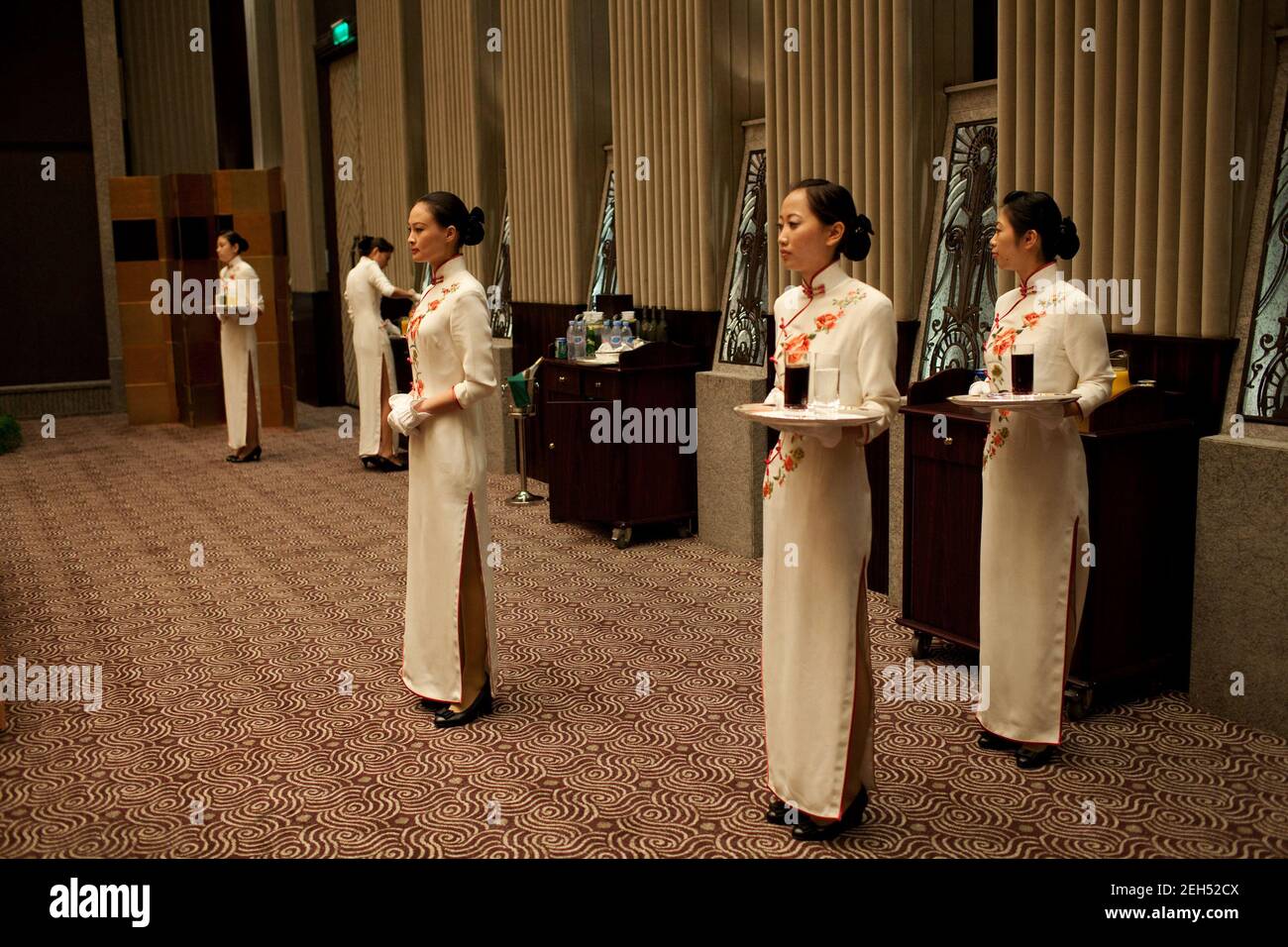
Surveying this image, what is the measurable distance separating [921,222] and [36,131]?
11.2m

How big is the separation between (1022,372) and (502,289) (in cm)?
665

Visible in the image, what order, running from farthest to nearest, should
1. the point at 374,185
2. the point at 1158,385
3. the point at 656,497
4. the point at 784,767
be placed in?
the point at 374,185 < the point at 656,497 < the point at 1158,385 < the point at 784,767

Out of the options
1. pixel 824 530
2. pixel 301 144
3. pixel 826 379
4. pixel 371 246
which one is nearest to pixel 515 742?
pixel 824 530

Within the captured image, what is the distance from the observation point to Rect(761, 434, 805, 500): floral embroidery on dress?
10.8 ft

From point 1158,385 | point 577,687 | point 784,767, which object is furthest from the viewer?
point 577,687

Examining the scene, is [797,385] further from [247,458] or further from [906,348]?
[247,458]

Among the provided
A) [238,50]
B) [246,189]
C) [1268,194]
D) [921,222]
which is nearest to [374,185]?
[246,189]

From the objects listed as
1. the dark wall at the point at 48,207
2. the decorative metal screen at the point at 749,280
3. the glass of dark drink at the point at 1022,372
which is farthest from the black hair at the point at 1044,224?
the dark wall at the point at 48,207

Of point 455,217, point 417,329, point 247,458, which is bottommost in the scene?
point 247,458

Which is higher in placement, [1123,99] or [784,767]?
[1123,99]

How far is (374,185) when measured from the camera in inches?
460

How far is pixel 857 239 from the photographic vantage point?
3271 millimetres

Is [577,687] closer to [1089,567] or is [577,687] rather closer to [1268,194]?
[1089,567]

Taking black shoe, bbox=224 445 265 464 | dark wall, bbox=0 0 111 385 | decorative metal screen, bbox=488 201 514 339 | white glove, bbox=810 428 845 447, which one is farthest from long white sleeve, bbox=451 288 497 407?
dark wall, bbox=0 0 111 385
